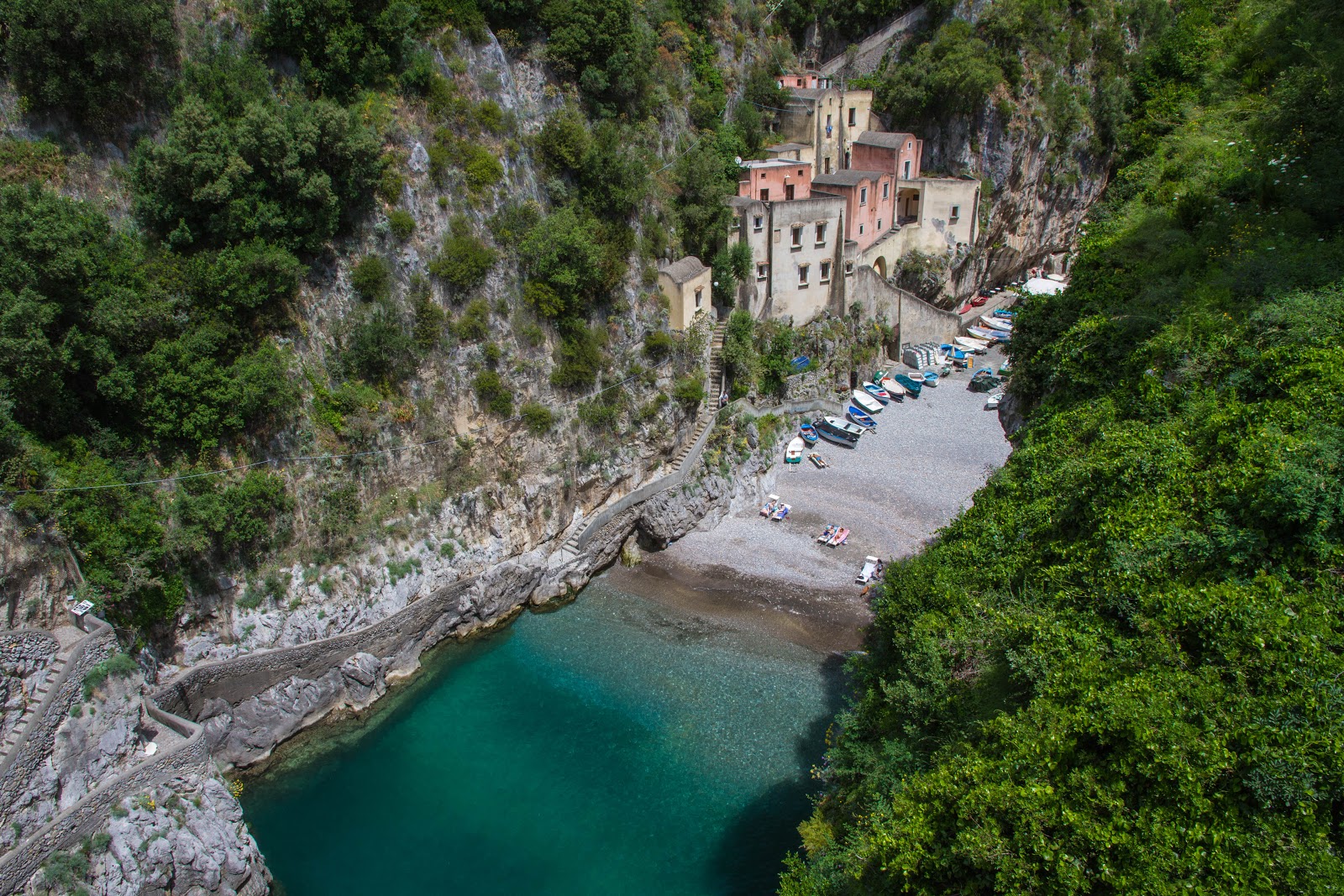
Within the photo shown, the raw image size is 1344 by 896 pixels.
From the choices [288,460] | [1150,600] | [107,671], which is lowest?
[107,671]

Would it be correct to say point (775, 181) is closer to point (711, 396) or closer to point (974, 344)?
point (711, 396)

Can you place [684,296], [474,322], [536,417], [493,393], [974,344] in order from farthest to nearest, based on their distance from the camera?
[974,344] → [684,296] → [536,417] → [493,393] → [474,322]

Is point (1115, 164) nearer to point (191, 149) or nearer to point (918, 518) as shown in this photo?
point (918, 518)

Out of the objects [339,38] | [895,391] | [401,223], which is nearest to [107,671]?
[401,223]

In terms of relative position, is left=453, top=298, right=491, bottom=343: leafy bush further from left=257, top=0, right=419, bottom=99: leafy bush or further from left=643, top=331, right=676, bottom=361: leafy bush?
left=257, top=0, right=419, bottom=99: leafy bush

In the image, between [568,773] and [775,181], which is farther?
[775,181]

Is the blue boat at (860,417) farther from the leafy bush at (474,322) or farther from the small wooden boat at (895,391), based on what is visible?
the leafy bush at (474,322)

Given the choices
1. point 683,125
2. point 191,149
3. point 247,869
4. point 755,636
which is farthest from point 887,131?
point 247,869
